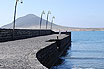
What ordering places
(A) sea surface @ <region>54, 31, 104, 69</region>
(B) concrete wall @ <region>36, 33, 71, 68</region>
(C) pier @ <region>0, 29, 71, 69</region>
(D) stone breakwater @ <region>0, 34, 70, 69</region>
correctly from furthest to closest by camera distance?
(A) sea surface @ <region>54, 31, 104, 69</region> < (B) concrete wall @ <region>36, 33, 71, 68</region> < (C) pier @ <region>0, 29, 71, 69</region> < (D) stone breakwater @ <region>0, 34, 70, 69</region>

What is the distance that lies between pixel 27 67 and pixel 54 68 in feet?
36.0

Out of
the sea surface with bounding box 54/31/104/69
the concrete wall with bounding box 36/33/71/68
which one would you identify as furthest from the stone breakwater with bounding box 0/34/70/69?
the sea surface with bounding box 54/31/104/69

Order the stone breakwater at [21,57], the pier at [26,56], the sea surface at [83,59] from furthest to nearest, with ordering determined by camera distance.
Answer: the sea surface at [83,59] < the pier at [26,56] < the stone breakwater at [21,57]

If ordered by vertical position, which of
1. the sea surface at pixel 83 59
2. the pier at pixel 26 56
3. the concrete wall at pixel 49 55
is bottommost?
the sea surface at pixel 83 59

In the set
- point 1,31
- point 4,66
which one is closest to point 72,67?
point 1,31

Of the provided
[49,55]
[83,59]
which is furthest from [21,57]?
[83,59]

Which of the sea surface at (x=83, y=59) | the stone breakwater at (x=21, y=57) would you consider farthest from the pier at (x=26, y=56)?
the sea surface at (x=83, y=59)

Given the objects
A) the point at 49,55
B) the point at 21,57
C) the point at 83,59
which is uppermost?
the point at 21,57

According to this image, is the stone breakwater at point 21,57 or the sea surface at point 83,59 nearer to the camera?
the stone breakwater at point 21,57

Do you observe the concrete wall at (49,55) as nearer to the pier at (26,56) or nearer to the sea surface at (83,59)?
the pier at (26,56)

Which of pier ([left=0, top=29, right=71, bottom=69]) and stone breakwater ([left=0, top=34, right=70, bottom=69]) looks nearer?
stone breakwater ([left=0, top=34, right=70, bottom=69])

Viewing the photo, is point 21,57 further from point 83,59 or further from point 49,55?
point 83,59

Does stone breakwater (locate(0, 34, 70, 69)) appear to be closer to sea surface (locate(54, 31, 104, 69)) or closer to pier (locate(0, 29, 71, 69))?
pier (locate(0, 29, 71, 69))

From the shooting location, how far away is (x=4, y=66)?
8.01 meters
